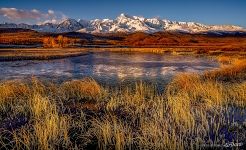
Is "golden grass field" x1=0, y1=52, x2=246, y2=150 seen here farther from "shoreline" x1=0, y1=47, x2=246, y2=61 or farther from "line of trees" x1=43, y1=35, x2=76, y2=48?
"line of trees" x1=43, y1=35, x2=76, y2=48

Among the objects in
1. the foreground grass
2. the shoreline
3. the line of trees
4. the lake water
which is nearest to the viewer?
the foreground grass

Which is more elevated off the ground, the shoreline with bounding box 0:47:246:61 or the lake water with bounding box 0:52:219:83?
the lake water with bounding box 0:52:219:83

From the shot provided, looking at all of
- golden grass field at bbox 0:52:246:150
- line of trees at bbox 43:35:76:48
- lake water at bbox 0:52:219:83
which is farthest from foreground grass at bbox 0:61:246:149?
line of trees at bbox 43:35:76:48

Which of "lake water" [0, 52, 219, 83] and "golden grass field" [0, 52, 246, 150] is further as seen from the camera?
"lake water" [0, 52, 219, 83]

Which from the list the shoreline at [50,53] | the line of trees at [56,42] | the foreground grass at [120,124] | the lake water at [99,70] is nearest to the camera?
the foreground grass at [120,124]

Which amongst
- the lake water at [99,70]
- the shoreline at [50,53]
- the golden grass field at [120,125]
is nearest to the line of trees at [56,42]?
the shoreline at [50,53]

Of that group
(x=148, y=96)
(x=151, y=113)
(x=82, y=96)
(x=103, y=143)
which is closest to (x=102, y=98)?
(x=82, y=96)

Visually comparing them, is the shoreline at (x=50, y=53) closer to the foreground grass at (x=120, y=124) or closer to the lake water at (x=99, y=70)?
the lake water at (x=99, y=70)

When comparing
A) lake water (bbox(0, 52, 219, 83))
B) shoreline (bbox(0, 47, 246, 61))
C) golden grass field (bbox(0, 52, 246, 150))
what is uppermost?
golden grass field (bbox(0, 52, 246, 150))

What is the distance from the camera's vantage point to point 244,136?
29.6ft

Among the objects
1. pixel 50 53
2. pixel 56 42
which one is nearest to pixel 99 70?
pixel 50 53

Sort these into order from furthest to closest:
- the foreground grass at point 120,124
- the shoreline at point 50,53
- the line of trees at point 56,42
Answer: the line of trees at point 56,42, the shoreline at point 50,53, the foreground grass at point 120,124

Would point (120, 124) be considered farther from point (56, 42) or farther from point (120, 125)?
point (56, 42)

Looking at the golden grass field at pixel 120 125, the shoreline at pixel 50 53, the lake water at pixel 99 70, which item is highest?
the golden grass field at pixel 120 125
